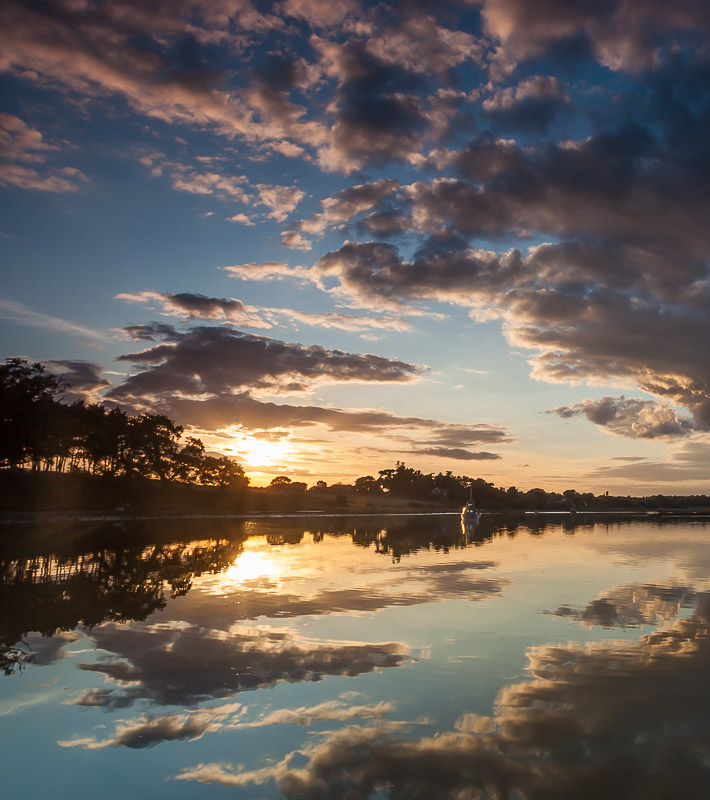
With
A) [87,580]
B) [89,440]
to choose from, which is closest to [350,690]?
[87,580]

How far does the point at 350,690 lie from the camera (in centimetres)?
1264

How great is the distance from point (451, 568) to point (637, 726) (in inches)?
985

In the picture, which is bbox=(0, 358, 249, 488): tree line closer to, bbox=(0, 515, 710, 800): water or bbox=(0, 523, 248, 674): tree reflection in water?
bbox=(0, 523, 248, 674): tree reflection in water

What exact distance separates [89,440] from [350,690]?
97.5 m

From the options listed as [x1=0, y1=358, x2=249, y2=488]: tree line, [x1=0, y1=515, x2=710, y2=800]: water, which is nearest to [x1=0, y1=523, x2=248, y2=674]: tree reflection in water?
[x1=0, y1=515, x2=710, y2=800]: water

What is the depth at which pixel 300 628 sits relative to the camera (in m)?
18.2

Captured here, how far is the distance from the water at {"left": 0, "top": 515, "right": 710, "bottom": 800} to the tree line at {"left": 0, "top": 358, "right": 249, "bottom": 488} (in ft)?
146

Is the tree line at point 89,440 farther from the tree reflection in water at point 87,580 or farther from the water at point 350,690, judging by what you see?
the water at point 350,690

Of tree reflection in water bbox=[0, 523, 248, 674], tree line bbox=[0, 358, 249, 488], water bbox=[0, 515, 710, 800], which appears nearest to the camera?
water bbox=[0, 515, 710, 800]

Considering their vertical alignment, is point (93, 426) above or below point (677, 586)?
above

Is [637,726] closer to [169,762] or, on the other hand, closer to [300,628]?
[169,762]

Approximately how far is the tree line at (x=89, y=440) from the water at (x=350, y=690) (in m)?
44.6

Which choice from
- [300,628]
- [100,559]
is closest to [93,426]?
[100,559]

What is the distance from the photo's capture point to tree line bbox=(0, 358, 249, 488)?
65375 mm
